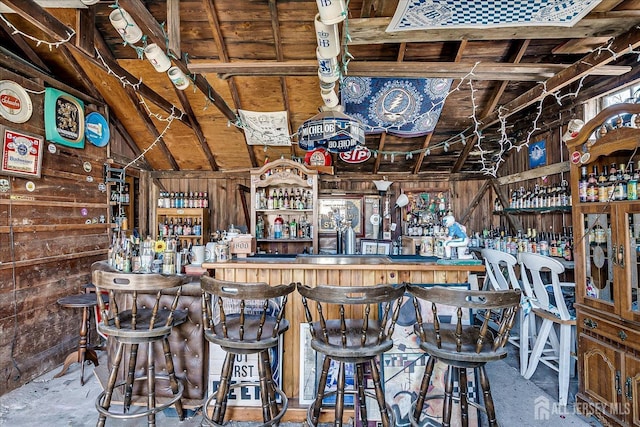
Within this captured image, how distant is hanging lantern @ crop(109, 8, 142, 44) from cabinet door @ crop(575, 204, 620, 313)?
3959mm

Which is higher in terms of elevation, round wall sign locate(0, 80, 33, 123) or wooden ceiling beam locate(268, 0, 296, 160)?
wooden ceiling beam locate(268, 0, 296, 160)

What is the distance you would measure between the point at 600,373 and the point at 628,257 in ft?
2.96

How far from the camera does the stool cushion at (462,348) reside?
→ 1772mm

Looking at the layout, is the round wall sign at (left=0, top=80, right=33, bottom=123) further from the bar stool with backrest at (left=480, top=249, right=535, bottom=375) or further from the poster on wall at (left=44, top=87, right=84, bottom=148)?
the bar stool with backrest at (left=480, top=249, right=535, bottom=375)

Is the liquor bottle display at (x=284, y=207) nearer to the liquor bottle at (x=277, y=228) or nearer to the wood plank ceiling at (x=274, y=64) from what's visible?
the liquor bottle at (x=277, y=228)

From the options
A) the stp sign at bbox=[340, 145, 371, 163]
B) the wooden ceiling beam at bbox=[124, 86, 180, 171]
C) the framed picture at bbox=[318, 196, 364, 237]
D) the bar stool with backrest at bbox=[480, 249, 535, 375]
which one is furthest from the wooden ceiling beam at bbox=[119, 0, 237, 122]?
the bar stool with backrest at bbox=[480, 249, 535, 375]

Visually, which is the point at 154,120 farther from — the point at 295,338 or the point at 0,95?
the point at 295,338

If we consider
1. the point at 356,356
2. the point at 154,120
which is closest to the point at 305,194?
the point at 154,120

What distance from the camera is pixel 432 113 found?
16.5 feet

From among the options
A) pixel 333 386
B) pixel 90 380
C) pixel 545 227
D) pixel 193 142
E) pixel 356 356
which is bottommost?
pixel 90 380

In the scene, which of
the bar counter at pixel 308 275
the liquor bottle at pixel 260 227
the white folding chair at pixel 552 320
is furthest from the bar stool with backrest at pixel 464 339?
the liquor bottle at pixel 260 227

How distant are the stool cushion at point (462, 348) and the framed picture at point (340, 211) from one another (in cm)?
406

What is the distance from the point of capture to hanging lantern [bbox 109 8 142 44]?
2.51 meters

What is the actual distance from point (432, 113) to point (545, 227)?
2339mm
